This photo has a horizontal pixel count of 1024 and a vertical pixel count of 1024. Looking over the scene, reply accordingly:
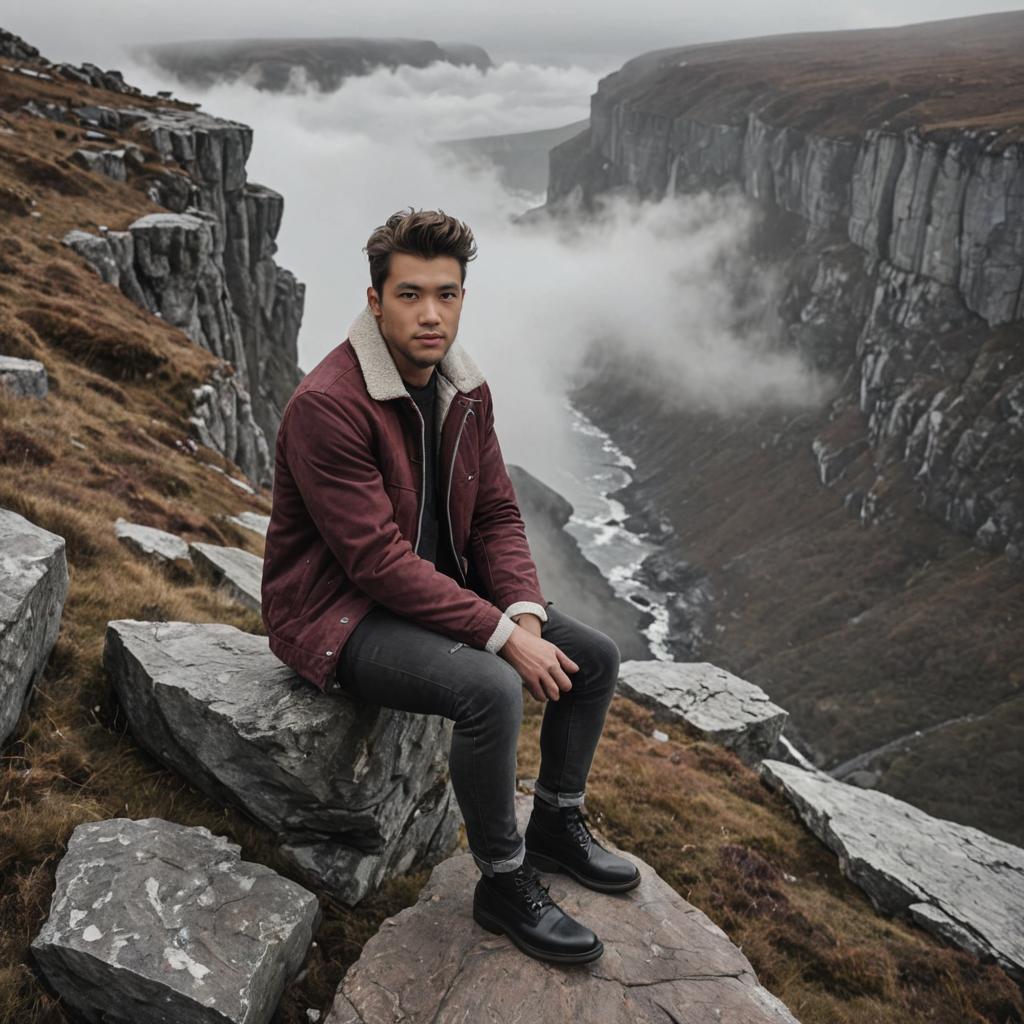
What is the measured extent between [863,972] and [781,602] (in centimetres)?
17085

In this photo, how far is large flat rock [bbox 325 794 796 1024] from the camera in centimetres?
535

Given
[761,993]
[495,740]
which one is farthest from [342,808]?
[761,993]

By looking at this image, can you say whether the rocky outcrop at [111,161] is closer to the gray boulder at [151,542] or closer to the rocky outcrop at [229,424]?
the rocky outcrop at [229,424]

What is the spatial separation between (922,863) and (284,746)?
11875mm

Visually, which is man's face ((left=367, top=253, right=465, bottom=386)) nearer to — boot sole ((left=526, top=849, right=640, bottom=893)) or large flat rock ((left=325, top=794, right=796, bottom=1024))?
boot sole ((left=526, top=849, right=640, bottom=893))

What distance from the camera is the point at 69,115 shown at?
5919 cm

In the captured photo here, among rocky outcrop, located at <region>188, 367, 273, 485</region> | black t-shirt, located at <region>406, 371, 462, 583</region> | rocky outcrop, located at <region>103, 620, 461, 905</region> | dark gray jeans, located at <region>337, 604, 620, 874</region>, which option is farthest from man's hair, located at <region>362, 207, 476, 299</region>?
rocky outcrop, located at <region>188, 367, 273, 485</region>

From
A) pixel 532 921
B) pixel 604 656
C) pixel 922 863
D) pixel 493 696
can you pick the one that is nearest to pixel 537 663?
pixel 493 696

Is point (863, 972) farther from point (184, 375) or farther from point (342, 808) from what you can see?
point (184, 375)

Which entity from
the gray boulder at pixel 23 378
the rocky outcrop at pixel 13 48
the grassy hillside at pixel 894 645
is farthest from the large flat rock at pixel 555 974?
the grassy hillside at pixel 894 645

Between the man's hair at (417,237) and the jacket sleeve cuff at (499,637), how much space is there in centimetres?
256

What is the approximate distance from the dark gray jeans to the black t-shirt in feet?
2.42

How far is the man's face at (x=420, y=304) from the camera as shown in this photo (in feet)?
19.4

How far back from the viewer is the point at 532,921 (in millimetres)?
5688
